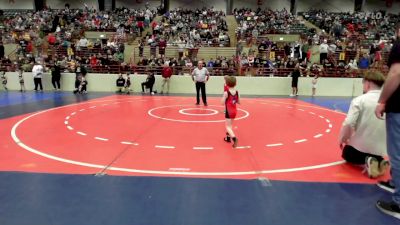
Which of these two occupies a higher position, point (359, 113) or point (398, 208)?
point (359, 113)

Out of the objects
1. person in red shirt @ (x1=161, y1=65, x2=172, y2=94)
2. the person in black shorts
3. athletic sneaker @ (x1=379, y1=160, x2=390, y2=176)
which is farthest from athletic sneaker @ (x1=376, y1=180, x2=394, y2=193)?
person in red shirt @ (x1=161, y1=65, x2=172, y2=94)

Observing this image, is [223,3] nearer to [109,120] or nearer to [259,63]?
[259,63]

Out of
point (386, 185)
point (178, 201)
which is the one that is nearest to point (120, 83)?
point (178, 201)

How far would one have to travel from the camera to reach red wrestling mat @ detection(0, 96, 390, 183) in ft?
18.6

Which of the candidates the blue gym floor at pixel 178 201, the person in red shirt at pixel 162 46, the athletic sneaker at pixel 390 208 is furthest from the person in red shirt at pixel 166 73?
the athletic sneaker at pixel 390 208

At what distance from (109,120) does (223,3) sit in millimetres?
33441

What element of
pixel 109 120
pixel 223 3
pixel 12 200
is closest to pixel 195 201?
pixel 12 200

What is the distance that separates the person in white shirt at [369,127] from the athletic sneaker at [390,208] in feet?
3.71

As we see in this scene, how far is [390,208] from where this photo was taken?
13.5ft

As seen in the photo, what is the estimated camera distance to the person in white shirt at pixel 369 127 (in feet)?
17.7

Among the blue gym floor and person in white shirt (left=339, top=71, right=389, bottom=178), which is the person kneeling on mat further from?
person in white shirt (left=339, top=71, right=389, bottom=178)

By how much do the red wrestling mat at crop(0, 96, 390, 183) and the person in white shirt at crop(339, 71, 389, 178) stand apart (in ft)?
1.05

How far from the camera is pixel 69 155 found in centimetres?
638

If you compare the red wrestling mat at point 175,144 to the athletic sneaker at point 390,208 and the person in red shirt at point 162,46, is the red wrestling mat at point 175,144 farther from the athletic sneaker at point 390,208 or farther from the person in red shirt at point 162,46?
the person in red shirt at point 162,46
